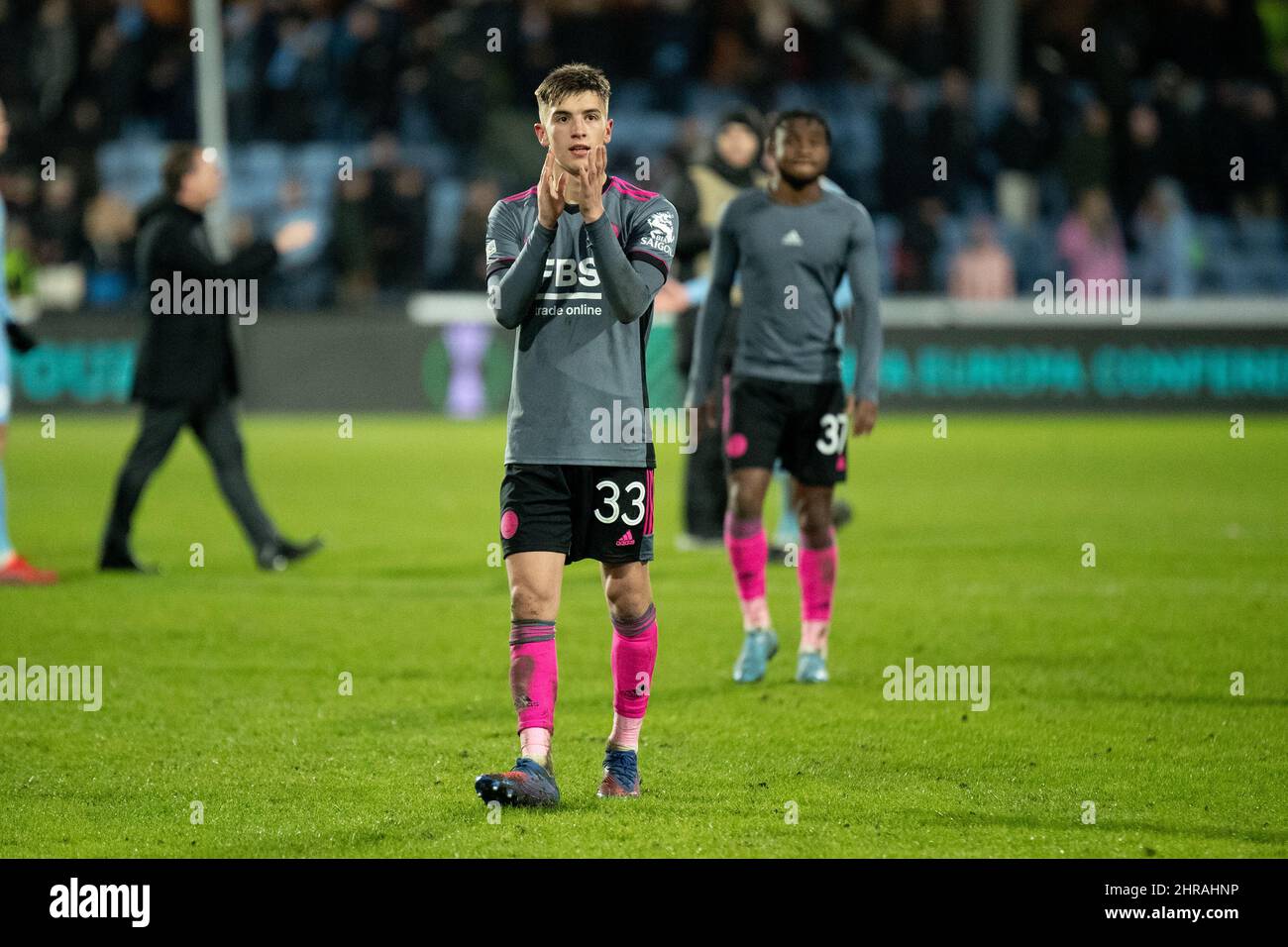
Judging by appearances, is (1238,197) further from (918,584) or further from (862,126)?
(918,584)

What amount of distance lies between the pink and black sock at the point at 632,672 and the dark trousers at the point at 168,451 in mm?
5627

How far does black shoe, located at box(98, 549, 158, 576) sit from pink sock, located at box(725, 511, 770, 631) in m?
4.36

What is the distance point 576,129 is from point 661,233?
48 cm

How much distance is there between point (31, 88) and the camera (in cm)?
2539

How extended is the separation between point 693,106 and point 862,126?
2.20m

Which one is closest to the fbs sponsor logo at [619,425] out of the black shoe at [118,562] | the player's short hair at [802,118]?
the player's short hair at [802,118]

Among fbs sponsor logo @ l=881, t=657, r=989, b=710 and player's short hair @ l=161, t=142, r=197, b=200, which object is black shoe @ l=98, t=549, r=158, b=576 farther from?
fbs sponsor logo @ l=881, t=657, r=989, b=710

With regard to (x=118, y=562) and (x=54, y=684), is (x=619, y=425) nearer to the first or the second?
(x=54, y=684)

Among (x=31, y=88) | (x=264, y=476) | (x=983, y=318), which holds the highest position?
(x=31, y=88)

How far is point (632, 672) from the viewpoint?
6008 millimetres

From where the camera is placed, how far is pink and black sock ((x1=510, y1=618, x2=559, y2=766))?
5852mm
